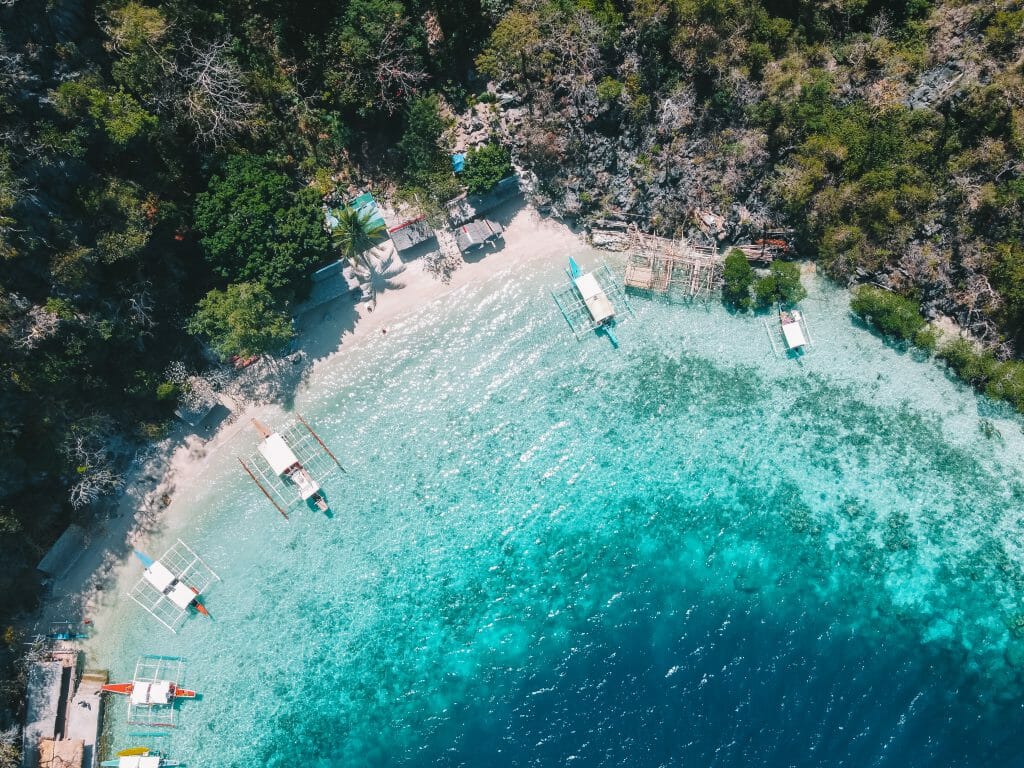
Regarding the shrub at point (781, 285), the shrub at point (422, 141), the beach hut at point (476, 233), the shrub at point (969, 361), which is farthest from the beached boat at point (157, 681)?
the shrub at point (969, 361)

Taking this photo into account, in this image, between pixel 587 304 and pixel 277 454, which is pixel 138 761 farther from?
pixel 587 304

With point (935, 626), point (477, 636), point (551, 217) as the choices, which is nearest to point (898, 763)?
point (935, 626)

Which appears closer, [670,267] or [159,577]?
[159,577]

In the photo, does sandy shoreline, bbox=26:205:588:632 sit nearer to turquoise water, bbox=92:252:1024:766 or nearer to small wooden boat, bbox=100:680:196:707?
turquoise water, bbox=92:252:1024:766

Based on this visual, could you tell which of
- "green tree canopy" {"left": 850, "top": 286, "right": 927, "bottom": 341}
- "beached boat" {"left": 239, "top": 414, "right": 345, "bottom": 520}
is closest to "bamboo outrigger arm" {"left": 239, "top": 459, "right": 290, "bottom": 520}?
"beached boat" {"left": 239, "top": 414, "right": 345, "bottom": 520}

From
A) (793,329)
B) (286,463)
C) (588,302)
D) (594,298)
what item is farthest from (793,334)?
(286,463)
